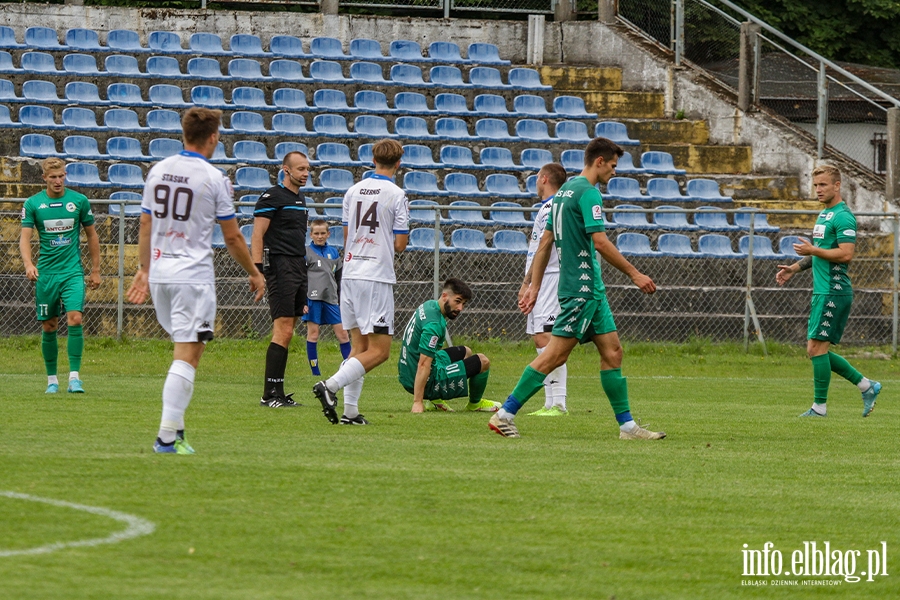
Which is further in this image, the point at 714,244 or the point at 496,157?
the point at 496,157

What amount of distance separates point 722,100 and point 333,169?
324 inches

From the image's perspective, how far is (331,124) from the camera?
22875 millimetres

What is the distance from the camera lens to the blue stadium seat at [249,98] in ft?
75.5

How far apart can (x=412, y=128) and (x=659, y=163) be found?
4569 millimetres

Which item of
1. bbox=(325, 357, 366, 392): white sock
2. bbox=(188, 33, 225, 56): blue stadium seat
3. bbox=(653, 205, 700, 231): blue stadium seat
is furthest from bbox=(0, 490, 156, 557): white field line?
bbox=(188, 33, 225, 56): blue stadium seat

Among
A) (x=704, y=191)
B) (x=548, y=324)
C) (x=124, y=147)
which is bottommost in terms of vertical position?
(x=548, y=324)

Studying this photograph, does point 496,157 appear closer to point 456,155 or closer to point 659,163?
point 456,155

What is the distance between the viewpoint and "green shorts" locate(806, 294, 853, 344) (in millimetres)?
11516

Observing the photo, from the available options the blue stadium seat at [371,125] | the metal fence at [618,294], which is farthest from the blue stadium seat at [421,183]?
the blue stadium seat at [371,125]

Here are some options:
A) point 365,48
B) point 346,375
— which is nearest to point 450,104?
point 365,48

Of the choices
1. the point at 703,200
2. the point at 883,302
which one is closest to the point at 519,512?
the point at 883,302

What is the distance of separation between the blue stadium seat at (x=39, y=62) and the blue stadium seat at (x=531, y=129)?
327 inches

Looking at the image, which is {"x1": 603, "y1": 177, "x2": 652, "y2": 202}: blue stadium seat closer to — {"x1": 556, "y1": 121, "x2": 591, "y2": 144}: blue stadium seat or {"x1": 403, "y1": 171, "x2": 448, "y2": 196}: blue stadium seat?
{"x1": 556, "y1": 121, "x2": 591, "y2": 144}: blue stadium seat

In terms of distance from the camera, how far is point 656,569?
199 inches
